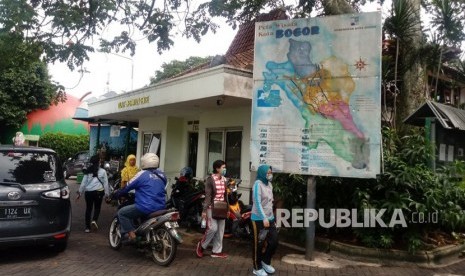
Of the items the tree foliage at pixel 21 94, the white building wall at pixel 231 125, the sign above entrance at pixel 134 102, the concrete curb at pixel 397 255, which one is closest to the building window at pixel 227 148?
the white building wall at pixel 231 125

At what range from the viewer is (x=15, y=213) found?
581 cm

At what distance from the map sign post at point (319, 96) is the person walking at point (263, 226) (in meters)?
1.01

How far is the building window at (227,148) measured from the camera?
1035cm

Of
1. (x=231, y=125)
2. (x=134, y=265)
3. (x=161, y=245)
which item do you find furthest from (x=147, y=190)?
(x=231, y=125)

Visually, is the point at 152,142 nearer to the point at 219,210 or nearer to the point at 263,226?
the point at 219,210

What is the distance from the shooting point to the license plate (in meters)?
5.72

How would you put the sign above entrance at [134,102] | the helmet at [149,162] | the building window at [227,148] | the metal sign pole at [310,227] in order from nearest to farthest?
the helmet at [149,162]
the metal sign pole at [310,227]
the building window at [227,148]
the sign above entrance at [134,102]

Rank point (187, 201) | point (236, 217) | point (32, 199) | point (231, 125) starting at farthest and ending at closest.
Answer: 1. point (231, 125)
2. point (187, 201)
3. point (236, 217)
4. point (32, 199)

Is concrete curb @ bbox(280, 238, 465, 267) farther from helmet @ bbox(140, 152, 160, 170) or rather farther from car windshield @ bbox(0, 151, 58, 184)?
car windshield @ bbox(0, 151, 58, 184)

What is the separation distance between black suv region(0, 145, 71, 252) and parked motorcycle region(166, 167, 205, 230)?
2.87 metres

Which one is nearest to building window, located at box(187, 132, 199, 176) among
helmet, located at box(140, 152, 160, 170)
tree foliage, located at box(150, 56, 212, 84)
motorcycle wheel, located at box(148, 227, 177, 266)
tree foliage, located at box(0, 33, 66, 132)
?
helmet, located at box(140, 152, 160, 170)

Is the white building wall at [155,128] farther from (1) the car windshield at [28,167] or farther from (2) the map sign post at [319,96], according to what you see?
(2) the map sign post at [319,96]

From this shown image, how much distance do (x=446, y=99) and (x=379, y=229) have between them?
8.01m

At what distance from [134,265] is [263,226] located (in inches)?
79.6
